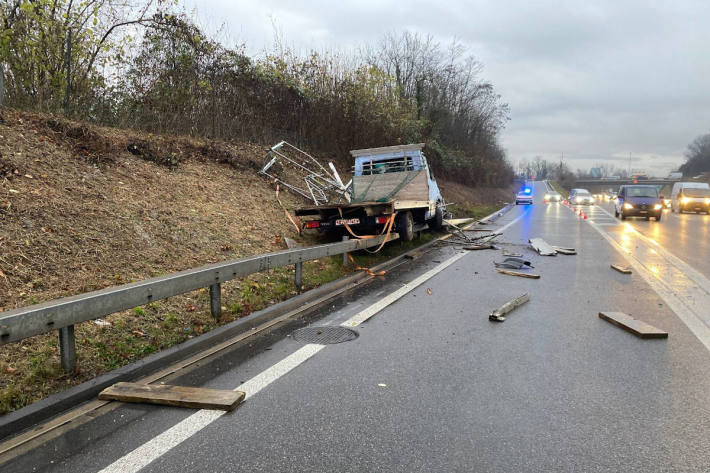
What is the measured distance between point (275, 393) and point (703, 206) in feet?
108

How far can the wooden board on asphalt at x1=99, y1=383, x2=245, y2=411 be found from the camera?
10.7ft

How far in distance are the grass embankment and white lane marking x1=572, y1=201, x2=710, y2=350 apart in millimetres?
4970

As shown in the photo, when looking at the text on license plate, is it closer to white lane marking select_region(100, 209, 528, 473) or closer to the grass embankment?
the grass embankment

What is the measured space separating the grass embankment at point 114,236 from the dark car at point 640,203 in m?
16.9

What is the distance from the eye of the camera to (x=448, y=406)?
3.27 metres

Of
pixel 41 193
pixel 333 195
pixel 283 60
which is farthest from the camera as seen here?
pixel 283 60

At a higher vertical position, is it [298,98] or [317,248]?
[298,98]

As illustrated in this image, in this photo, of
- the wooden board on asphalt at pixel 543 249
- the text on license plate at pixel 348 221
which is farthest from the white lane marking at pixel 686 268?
Result: the text on license plate at pixel 348 221

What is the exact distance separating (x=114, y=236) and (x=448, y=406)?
17.9 feet

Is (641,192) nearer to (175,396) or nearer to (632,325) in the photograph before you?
(632,325)

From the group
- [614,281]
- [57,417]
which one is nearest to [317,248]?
[57,417]

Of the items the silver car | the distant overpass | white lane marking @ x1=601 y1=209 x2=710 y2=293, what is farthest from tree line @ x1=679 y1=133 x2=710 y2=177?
white lane marking @ x1=601 y1=209 x2=710 y2=293

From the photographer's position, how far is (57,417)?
125 inches

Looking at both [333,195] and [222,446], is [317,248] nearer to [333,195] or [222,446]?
[222,446]
